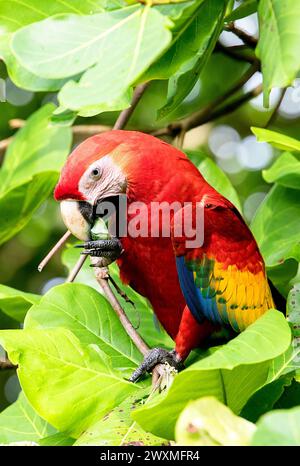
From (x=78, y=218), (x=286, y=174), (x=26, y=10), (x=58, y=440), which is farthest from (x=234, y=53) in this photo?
(x=58, y=440)

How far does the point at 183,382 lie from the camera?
1143mm

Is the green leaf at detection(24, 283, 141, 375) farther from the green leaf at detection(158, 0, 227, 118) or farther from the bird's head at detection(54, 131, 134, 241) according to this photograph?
the green leaf at detection(158, 0, 227, 118)

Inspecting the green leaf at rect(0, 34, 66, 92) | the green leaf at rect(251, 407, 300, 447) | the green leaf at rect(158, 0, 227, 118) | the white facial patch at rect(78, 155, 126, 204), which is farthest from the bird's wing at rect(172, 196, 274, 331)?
the green leaf at rect(251, 407, 300, 447)

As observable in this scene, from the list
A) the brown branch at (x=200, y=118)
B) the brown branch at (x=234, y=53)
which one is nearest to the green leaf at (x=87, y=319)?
the brown branch at (x=200, y=118)

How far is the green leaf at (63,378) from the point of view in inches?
53.2

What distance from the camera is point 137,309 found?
195cm

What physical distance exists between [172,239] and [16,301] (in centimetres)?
41

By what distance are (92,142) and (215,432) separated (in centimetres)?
100

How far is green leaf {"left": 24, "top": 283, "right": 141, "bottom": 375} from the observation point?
162 cm

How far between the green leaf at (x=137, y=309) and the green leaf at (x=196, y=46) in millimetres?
572

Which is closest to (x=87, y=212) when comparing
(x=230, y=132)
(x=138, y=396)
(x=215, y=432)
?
(x=138, y=396)

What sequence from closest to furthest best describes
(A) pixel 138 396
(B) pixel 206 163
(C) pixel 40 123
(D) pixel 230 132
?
(A) pixel 138 396
(B) pixel 206 163
(C) pixel 40 123
(D) pixel 230 132

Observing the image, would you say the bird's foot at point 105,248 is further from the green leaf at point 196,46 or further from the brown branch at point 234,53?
the brown branch at point 234,53
